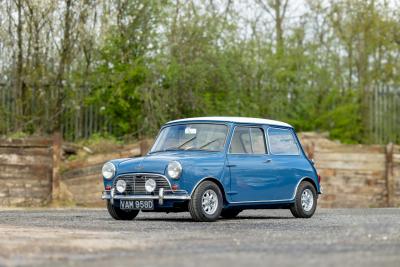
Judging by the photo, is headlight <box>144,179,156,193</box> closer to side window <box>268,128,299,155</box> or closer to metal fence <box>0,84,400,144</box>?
side window <box>268,128,299,155</box>

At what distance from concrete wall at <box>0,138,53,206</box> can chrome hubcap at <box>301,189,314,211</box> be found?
24.3 feet

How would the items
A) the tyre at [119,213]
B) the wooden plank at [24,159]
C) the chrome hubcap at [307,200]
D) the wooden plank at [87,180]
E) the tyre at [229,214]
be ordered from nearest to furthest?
the tyre at [119,213]
the chrome hubcap at [307,200]
the tyre at [229,214]
the wooden plank at [24,159]
the wooden plank at [87,180]

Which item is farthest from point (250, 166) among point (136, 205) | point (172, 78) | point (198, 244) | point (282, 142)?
point (172, 78)

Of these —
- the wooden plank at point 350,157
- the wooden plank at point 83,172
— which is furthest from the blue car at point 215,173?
the wooden plank at point 350,157

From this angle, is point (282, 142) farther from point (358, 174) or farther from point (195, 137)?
point (358, 174)

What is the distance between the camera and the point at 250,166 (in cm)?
1574

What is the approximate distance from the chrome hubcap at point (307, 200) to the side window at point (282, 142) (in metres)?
0.70

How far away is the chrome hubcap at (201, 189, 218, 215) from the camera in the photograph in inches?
585

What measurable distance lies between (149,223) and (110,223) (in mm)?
562

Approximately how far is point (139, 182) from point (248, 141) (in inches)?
82.7

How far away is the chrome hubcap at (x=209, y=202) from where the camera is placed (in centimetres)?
1487

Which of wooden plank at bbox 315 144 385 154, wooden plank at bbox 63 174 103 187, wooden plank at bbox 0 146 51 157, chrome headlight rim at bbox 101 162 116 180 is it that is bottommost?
wooden plank at bbox 63 174 103 187

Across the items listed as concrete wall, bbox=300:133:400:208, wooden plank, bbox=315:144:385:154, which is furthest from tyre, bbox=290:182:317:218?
wooden plank, bbox=315:144:385:154

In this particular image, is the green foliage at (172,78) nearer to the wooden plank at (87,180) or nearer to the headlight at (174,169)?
the wooden plank at (87,180)
